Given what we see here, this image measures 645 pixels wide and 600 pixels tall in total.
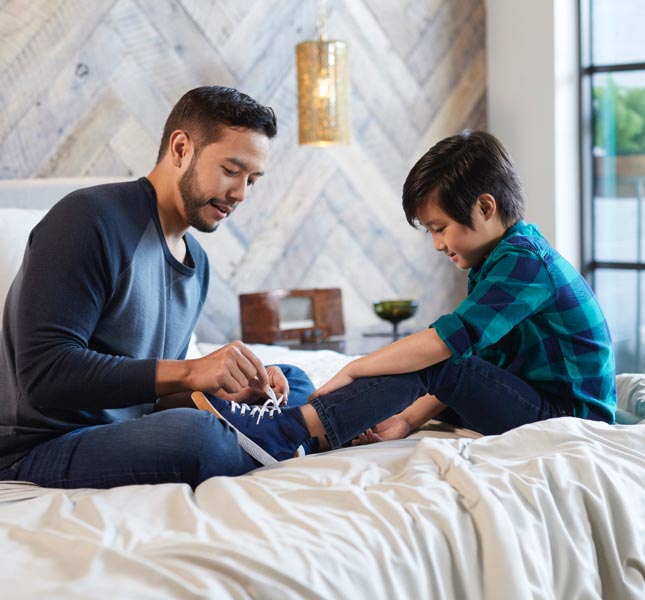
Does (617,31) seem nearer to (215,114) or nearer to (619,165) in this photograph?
(619,165)

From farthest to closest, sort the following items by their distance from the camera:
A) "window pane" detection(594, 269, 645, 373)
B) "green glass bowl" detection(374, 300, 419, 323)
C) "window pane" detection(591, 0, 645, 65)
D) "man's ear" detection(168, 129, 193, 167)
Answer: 1. "window pane" detection(594, 269, 645, 373)
2. "window pane" detection(591, 0, 645, 65)
3. "green glass bowl" detection(374, 300, 419, 323)
4. "man's ear" detection(168, 129, 193, 167)

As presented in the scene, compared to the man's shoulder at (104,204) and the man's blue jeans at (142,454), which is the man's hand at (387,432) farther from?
the man's shoulder at (104,204)

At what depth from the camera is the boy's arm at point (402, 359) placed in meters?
1.67

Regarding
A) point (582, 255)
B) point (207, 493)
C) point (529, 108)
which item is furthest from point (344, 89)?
point (207, 493)

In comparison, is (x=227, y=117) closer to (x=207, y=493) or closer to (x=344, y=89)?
(x=207, y=493)

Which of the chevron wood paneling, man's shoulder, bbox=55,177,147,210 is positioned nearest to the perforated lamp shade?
the chevron wood paneling

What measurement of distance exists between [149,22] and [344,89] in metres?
0.68

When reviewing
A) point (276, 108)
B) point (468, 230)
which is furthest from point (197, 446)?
point (276, 108)

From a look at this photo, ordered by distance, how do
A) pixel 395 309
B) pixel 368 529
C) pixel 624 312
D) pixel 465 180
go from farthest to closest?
pixel 624 312, pixel 395 309, pixel 465 180, pixel 368 529

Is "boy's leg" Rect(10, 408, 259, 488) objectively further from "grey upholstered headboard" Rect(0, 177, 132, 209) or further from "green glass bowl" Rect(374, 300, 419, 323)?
"green glass bowl" Rect(374, 300, 419, 323)

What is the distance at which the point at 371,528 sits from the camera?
119cm

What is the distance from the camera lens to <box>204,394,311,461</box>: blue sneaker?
158cm

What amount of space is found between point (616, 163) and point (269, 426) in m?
2.40

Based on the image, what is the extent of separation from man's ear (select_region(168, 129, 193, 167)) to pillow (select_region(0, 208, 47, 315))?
52 cm
